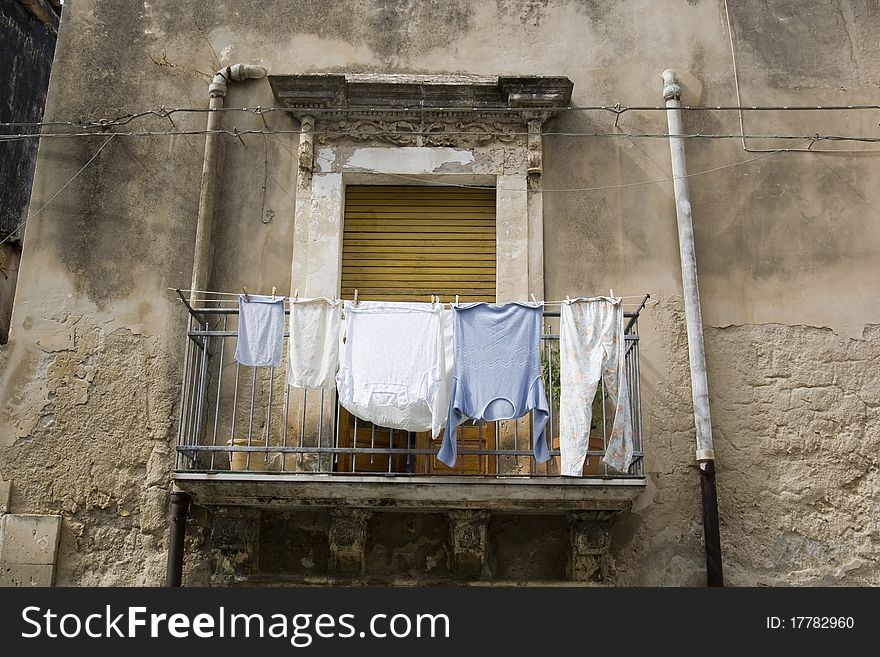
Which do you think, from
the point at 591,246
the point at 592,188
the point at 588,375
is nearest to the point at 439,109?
the point at 592,188

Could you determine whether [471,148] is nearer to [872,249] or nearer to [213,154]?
[213,154]

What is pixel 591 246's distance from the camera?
7.84 meters

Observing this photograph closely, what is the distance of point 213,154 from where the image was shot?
7.97 m

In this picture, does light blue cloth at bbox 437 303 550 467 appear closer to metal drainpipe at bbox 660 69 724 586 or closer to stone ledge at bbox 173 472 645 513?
stone ledge at bbox 173 472 645 513

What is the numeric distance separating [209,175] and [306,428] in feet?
6.79

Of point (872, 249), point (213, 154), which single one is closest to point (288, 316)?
point (213, 154)

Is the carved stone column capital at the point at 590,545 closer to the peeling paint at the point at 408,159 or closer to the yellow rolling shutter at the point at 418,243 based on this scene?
the yellow rolling shutter at the point at 418,243

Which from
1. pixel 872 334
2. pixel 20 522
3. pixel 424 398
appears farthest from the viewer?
pixel 872 334

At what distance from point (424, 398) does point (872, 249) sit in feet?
12.0

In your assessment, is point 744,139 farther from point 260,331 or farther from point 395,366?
point 260,331

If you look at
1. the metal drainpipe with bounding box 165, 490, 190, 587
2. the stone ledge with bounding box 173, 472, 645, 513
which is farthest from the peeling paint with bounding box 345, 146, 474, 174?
the metal drainpipe with bounding box 165, 490, 190, 587

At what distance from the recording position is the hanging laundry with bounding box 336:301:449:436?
6.63m

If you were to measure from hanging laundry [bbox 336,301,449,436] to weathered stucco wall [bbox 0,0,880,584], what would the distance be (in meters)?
1.10

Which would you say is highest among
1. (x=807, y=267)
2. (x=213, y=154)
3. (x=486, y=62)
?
(x=486, y=62)
